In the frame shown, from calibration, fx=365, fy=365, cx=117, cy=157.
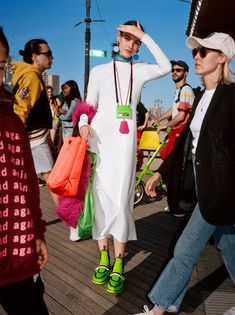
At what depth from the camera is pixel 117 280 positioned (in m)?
3.04

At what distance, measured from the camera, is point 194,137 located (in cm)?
254

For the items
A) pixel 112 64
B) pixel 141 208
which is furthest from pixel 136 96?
pixel 141 208

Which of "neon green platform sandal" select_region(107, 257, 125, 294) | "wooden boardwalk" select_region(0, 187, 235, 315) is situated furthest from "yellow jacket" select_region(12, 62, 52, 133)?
"neon green platform sandal" select_region(107, 257, 125, 294)

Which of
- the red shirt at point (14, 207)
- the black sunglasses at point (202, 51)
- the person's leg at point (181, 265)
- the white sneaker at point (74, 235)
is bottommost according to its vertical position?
the white sneaker at point (74, 235)

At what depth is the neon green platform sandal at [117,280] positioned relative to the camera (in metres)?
3.00

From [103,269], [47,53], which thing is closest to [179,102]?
[47,53]

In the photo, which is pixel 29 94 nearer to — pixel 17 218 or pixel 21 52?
pixel 21 52

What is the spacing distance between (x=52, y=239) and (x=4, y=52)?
3.14 m

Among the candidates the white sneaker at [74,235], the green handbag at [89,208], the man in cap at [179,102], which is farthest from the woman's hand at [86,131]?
the man in cap at [179,102]

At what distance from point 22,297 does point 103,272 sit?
1.71 m

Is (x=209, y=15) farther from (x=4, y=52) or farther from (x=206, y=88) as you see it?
(x=4, y=52)

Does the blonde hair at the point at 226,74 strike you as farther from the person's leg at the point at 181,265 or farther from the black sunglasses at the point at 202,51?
the person's leg at the point at 181,265

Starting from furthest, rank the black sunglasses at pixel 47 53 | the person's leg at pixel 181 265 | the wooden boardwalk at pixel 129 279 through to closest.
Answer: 1. the black sunglasses at pixel 47 53
2. the wooden boardwalk at pixel 129 279
3. the person's leg at pixel 181 265

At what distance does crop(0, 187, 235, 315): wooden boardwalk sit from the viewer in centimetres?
280
